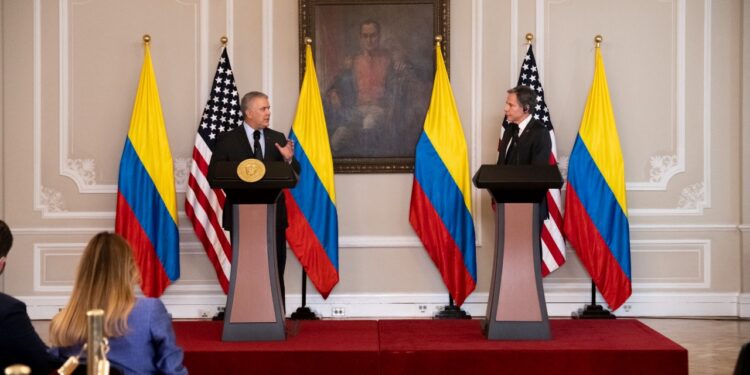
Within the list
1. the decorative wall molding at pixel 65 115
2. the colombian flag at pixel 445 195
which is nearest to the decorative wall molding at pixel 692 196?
A: the colombian flag at pixel 445 195

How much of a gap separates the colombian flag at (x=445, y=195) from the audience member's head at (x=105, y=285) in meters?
4.39

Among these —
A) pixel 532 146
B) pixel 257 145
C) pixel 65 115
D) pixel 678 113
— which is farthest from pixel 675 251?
pixel 65 115

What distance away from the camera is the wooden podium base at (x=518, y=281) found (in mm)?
5223

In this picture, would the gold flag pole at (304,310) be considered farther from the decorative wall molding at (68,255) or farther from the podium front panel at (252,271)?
the podium front panel at (252,271)

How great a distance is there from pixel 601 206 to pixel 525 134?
1645 millimetres

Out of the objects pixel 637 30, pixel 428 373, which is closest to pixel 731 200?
pixel 637 30

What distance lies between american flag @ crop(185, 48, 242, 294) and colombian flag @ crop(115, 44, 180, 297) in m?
0.19

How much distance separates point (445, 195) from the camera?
704 centimetres

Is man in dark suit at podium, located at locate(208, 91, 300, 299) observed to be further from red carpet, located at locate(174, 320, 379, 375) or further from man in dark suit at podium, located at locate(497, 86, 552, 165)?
man in dark suit at podium, located at locate(497, 86, 552, 165)

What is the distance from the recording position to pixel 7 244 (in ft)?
10.6

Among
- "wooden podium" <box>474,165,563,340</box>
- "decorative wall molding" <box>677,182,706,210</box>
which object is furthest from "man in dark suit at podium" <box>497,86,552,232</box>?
"decorative wall molding" <box>677,182,706,210</box>

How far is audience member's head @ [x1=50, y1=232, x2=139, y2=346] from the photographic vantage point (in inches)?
110

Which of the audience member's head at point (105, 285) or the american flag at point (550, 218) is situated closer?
the audience member's head at point (105, 285)

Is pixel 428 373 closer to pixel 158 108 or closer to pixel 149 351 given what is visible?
pixel 149 351
